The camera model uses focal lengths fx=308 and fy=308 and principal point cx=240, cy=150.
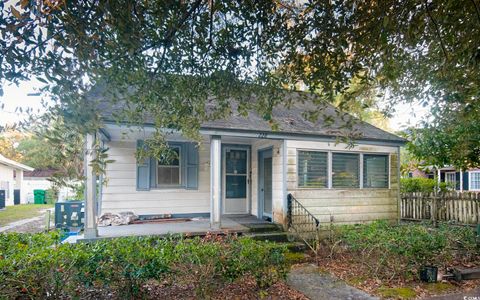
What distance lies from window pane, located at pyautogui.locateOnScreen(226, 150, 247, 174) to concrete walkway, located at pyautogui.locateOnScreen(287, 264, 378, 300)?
171 inches

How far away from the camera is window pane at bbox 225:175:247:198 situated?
32.0 feet

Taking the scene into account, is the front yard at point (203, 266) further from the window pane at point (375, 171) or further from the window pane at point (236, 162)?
the window pane at point (236, 162)

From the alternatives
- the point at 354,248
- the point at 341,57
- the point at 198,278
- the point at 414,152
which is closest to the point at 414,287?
the point at 354,248

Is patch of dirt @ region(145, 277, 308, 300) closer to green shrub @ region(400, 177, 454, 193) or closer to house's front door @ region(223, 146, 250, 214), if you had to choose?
house's front door @ region(223, 146, 250, 214)

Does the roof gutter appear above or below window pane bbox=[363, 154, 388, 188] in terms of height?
above

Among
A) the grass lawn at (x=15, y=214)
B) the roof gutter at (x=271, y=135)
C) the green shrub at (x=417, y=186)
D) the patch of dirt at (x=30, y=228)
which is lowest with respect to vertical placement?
the grass lawn at (x=15, y=214)

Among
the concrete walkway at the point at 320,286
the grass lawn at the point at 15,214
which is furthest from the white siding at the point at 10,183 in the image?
the concrete walkway at the point at 320,286

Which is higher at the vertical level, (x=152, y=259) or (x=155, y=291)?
(x=152, y=259)

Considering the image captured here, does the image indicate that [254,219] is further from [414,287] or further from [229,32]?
[229,32]

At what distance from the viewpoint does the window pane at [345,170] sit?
904 centimetres

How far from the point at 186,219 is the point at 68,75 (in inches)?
275

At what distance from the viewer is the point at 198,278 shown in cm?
395

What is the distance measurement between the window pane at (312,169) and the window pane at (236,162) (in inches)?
81.6

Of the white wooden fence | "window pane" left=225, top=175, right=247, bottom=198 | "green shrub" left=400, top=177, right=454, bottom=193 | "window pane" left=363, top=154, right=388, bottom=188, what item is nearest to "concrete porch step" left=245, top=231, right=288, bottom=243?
"window pane" left=225, top=175, right=247, bottom=198
